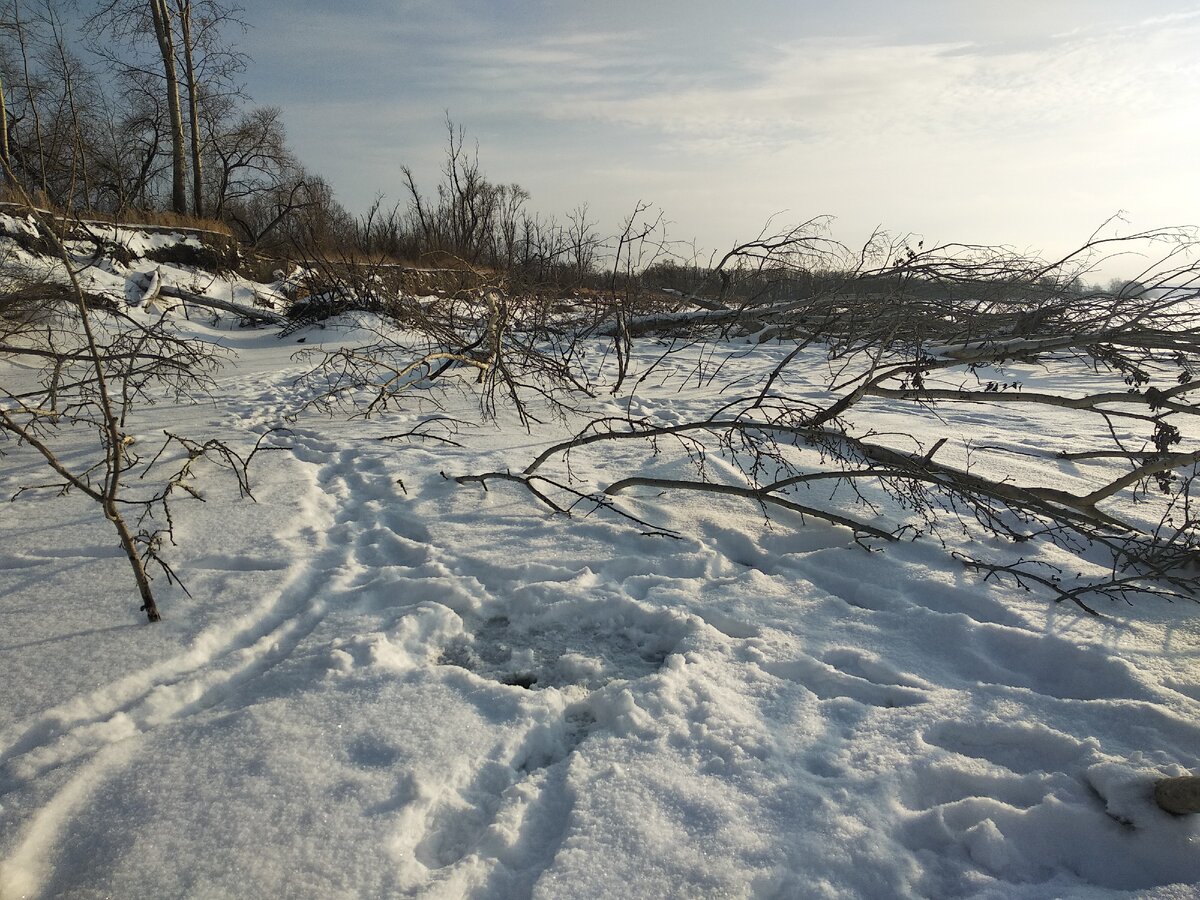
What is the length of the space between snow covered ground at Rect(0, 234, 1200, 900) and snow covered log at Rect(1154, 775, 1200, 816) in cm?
3

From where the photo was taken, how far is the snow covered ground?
138 centimetres

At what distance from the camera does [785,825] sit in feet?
4.84

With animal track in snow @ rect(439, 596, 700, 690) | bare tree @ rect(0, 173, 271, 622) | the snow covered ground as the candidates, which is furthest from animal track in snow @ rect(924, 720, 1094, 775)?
bare tree @ rect(0, 173, 271, 622)

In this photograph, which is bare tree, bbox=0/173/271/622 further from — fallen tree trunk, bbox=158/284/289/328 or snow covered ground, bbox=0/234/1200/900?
fallen tree trunk, bbox=158/284/289/328

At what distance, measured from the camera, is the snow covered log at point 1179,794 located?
1.35m

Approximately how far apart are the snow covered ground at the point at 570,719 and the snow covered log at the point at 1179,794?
3 cm

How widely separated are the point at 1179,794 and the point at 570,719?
146 centimetres

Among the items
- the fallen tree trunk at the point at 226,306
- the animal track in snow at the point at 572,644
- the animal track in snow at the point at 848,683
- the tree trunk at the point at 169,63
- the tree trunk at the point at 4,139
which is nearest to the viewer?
the tree trunk at the point at 4,139

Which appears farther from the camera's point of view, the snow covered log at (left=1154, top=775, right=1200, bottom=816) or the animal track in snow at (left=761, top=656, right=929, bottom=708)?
the animal track in snow at (left=761, top=656, right=929, bottom=708)

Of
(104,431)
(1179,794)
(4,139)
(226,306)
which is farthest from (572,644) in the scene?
(226,306)

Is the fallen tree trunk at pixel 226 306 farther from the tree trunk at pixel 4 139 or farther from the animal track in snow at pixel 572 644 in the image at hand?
the animal track in snow at pixel 572 644

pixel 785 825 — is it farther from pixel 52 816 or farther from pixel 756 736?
pixel 52 816

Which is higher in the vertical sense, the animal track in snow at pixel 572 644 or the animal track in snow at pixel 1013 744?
the animal track in snow at pixel 1013 744

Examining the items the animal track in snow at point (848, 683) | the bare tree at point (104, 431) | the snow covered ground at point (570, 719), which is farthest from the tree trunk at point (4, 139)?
the animal track in snow at point (848, 683)
